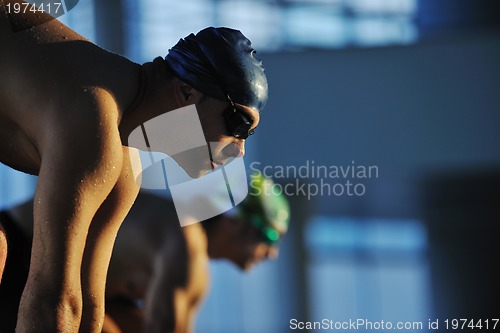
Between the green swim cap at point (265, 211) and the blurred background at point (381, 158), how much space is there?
6.03ft

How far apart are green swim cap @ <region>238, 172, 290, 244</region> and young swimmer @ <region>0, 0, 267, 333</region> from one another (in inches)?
71.2

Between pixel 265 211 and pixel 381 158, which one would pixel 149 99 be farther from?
pixel 381 158

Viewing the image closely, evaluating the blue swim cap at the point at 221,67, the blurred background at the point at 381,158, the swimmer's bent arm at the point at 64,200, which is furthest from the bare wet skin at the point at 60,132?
the blurred background at the point at 381,158

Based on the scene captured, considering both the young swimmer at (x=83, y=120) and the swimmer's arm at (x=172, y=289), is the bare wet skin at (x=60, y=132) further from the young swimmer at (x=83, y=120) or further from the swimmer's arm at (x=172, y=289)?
the swimmer's arm at (x=172, y=289)

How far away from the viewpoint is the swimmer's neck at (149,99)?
1.95 metres

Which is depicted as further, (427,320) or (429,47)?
(429,47)

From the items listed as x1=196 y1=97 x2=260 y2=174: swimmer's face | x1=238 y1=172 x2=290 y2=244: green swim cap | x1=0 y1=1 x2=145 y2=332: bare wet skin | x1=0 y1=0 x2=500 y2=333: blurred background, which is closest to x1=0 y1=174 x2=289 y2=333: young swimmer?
x1=238 y1=172 x2=290 y2=244: green swim cap

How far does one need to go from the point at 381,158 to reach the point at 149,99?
Result: 427cm

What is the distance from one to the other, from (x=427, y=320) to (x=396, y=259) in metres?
0.52

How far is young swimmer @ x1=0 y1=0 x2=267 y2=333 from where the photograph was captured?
1.79 m

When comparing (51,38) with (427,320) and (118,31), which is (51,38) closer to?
(118,31)

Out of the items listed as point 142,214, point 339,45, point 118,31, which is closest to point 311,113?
point 339,45

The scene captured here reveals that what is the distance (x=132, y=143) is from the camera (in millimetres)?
2045

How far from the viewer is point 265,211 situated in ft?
13.1
